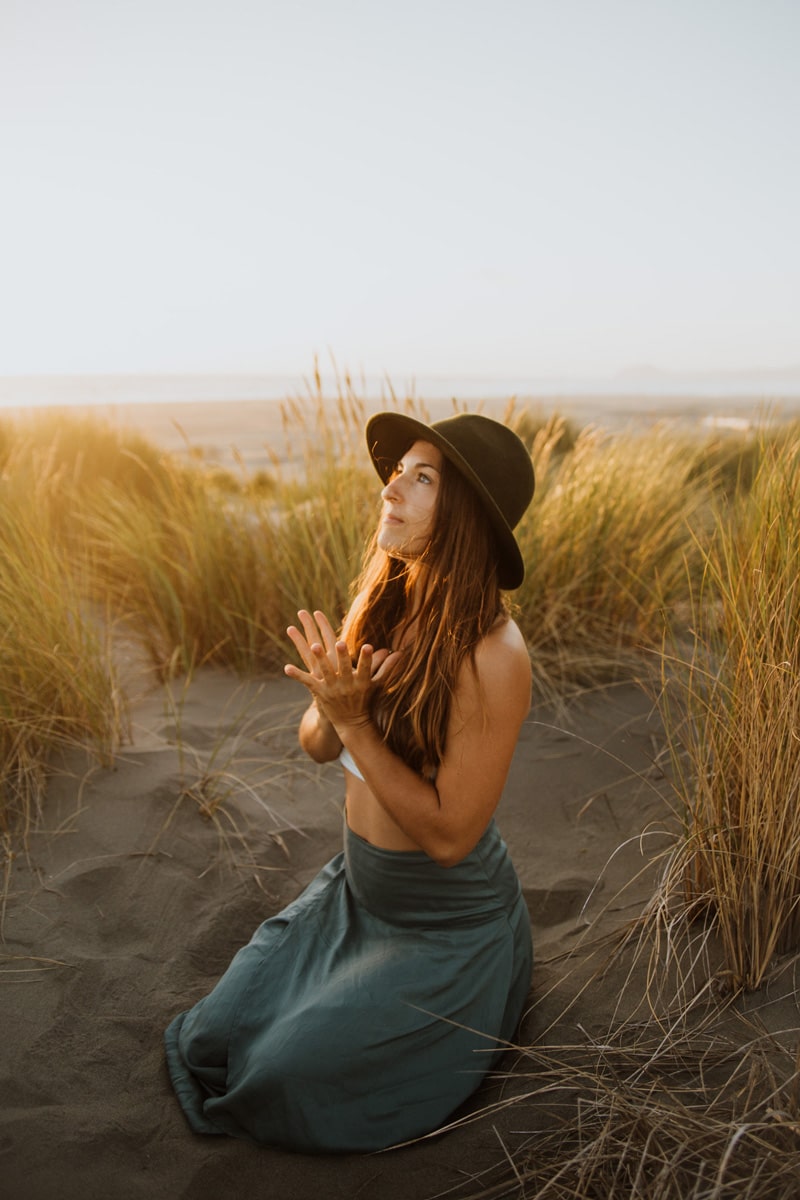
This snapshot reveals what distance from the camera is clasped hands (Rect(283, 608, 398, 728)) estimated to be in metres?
1.76

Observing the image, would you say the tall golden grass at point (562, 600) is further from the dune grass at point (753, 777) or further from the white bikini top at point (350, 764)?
the white bikini top at point (350, 764)

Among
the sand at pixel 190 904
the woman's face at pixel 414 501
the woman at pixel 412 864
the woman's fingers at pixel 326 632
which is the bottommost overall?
the sand at pixel 190 904

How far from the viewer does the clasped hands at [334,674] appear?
1.76 m

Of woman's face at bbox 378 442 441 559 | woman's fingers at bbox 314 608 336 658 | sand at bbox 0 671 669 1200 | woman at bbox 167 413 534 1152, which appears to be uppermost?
woman's face at bbox 378 442 441 559

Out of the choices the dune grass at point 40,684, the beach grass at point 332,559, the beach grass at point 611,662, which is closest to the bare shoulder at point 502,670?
the beach grass at point 611,662

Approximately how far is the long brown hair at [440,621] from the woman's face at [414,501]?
2 cm

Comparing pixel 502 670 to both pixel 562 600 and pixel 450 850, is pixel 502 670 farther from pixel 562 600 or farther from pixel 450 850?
pixel 562 600

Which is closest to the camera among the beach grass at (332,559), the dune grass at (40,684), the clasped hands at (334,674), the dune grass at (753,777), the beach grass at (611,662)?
the beach grass at (611,662)

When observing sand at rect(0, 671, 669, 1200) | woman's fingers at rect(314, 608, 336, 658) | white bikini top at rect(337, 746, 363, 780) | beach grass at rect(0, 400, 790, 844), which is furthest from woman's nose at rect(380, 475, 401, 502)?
beach grass at rect(0, 400, 790, 844)

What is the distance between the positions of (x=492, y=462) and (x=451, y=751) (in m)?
0.58

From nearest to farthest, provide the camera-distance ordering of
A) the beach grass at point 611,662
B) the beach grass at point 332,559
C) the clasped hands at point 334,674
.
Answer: the beach grass at point 611,662, the clasped hands at point 334,674, the beach grass at point 332,559

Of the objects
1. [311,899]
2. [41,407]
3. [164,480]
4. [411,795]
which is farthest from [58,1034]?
[41,407]

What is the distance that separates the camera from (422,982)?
6.28 ft

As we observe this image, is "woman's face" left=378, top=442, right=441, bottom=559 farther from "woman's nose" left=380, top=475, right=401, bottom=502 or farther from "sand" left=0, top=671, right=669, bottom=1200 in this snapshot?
"sand" left=0, top=671, right=669, bottom=1200
